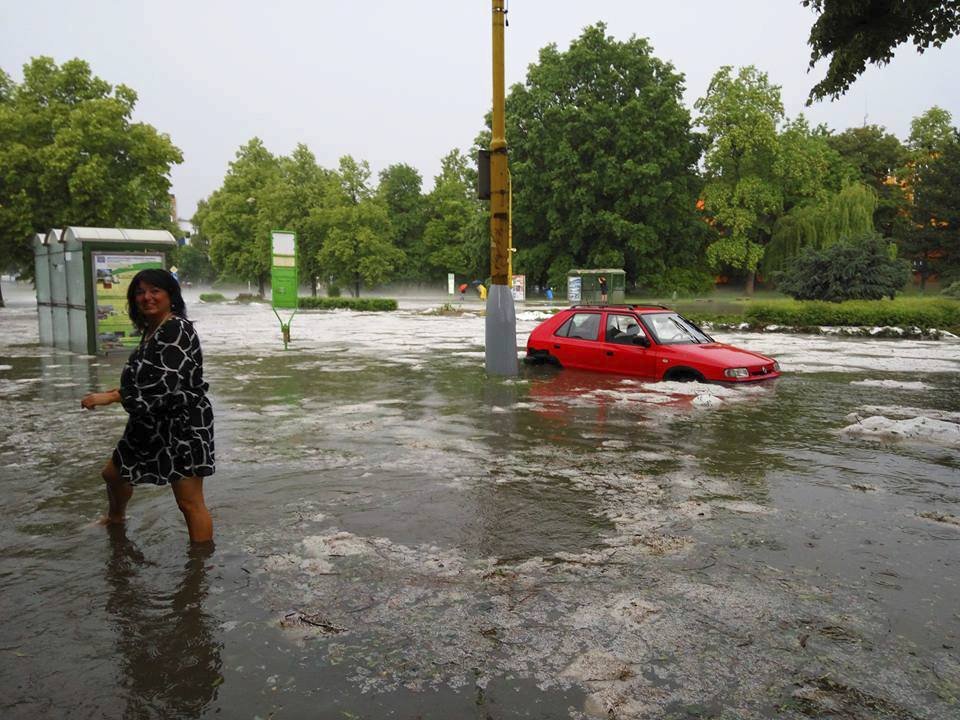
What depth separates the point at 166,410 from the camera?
4.41m

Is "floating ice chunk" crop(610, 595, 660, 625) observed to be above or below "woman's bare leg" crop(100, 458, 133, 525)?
below

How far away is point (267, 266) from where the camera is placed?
5819 cm

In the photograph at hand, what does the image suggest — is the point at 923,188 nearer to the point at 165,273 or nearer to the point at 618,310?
the point at 618,310

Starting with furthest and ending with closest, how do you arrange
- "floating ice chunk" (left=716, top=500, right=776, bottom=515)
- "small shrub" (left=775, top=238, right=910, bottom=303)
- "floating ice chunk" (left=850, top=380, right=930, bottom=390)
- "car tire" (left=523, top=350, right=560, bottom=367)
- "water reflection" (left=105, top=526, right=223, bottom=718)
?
"small shrub" (left=775, top=238, right=910, bottom=303)
"car tire" (left=523, top=350, right=560, bottom=367)
"floating ice chunk" (left=850, top=380, right=930, bottom=390)
"floating ice chunk" (left=716, top=500, right=776, bottom=515)
"water reflection" (left=105, top=526, right=223, bottom=718)

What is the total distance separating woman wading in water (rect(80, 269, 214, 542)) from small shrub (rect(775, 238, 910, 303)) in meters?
26.1

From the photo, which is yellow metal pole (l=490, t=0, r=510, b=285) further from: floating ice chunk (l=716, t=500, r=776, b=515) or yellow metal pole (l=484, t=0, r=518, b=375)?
floating ice chunk (l=716, t=500, r=776, b=515)

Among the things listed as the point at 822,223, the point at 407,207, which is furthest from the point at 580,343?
the point at 407,207

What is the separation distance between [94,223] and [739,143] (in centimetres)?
4010

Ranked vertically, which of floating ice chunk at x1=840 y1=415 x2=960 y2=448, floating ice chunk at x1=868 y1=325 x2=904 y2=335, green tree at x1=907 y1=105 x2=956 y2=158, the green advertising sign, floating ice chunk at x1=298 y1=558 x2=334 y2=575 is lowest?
floating ice chunk at x1=298 y1=558 x2=334 y2=575

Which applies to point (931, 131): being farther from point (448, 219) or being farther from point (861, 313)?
point (861, 313)

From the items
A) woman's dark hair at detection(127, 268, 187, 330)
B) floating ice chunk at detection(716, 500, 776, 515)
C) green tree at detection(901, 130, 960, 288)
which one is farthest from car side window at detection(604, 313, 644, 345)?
green tree at detection(901, 130, 960, 288)

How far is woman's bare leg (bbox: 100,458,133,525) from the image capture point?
4.75 m

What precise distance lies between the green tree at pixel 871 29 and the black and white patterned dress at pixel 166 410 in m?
10.3

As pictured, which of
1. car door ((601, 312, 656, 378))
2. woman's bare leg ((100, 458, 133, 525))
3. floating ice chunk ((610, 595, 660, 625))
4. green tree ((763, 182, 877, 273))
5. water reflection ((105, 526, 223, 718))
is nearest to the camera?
water reflection ((105, 526, 223, 718))
